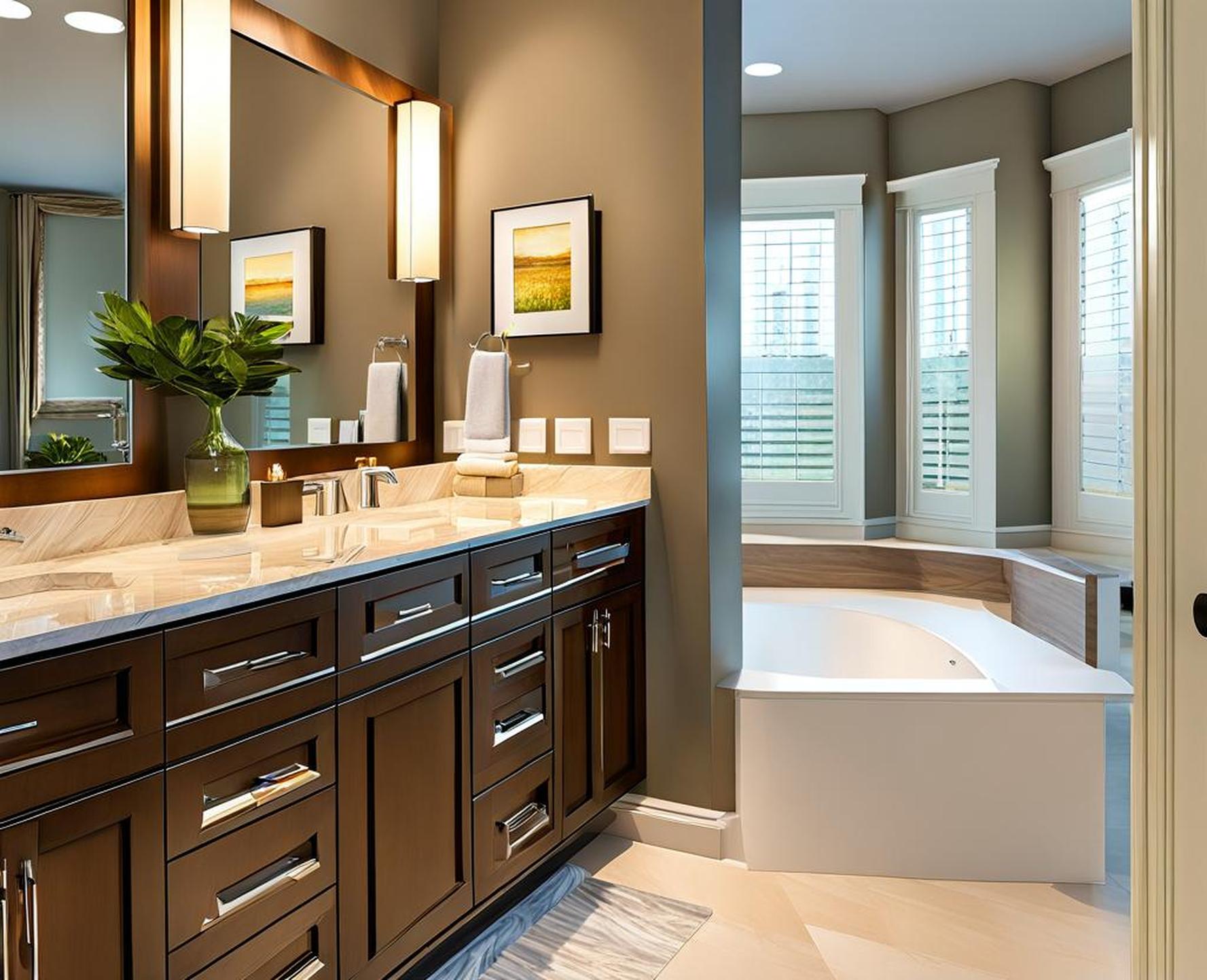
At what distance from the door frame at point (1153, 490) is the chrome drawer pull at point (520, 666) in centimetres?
116

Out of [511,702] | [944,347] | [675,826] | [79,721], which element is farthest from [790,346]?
[79,721]

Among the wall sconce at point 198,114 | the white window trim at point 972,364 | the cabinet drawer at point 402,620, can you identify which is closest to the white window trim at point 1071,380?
the white window trim at point 972,364

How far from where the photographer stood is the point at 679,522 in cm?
256

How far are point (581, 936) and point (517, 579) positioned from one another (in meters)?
0.83

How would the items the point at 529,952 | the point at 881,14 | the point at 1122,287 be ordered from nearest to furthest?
1. the point at 529,952
2. the point at 881,14
3. the point at 1122,287

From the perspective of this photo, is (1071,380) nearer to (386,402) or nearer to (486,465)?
(486,465)

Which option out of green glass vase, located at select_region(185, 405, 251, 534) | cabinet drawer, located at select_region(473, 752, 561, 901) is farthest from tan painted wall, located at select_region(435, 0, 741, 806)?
green glass vase, located at select_region(185, 405, 251, 534)

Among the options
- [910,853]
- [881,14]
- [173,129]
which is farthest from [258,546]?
[881,14]

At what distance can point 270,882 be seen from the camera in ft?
4.74

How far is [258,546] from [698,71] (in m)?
1.62

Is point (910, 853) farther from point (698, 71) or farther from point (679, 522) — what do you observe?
point (698, 71)

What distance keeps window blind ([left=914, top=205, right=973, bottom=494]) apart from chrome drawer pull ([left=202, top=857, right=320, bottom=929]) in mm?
3684

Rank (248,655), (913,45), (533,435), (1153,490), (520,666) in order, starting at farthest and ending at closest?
(913,45), (533,435), (520,666), (248,655), (1153,490)

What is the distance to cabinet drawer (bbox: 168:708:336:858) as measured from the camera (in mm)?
1295
